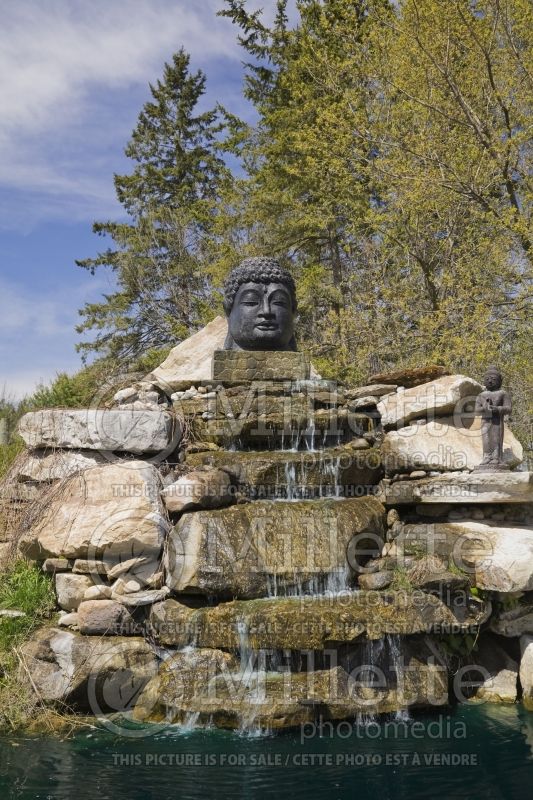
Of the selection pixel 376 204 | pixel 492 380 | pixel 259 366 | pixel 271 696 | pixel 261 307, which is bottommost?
pixel 271 696

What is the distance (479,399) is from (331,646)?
2661 mm

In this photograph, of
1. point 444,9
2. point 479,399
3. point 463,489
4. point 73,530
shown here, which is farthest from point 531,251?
point 73,530

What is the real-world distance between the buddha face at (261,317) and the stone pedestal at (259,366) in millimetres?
258

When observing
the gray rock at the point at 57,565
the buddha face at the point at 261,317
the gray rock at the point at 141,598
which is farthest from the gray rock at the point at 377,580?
the buddha face at the point at 261,317

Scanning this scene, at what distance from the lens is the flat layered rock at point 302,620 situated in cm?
512

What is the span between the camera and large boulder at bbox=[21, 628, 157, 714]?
5266 mm

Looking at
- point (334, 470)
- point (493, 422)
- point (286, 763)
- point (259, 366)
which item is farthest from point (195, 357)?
point (286, 763)

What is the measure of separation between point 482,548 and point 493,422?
117cm

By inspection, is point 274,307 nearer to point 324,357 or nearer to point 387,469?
point 387,469

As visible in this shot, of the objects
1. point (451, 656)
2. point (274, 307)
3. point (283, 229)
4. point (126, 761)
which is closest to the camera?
point (126, 761)

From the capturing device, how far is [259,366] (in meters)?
8.33

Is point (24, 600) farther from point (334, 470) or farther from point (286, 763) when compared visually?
point (334, 470)

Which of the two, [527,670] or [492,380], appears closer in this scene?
[527,670]

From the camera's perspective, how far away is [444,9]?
10508 millimetres
